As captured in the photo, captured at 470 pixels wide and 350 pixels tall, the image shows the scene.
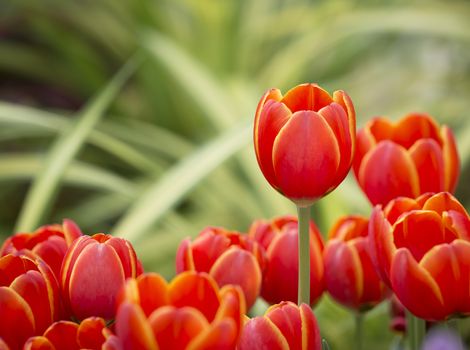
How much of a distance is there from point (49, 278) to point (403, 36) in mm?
1968

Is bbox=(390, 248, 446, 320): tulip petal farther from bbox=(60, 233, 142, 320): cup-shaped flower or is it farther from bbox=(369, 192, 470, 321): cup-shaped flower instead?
bbox=(60, 233, 142, 320): cup-shaped flower

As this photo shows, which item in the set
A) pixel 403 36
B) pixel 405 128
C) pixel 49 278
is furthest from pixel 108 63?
pixel 49 278

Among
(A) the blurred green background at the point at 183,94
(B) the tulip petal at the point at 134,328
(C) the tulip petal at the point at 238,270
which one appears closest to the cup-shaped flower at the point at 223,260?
(C) the tulip petal at the point at 238,270

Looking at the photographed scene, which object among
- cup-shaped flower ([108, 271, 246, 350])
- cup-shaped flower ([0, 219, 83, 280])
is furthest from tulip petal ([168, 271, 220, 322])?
cup-shaped flower ([0, 219, 83, 280])

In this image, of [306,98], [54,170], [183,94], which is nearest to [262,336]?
[306,98]

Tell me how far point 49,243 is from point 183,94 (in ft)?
4.21

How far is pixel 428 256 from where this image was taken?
14.7 inches

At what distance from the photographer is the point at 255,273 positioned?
16.4 inches

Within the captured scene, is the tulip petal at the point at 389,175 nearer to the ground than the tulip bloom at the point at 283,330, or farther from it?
farther from it

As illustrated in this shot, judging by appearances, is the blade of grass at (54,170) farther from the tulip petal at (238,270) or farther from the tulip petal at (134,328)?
the tulip petal at (134,328)

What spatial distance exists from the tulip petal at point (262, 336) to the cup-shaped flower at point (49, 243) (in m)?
0.10

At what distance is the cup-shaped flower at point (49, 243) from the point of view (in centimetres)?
41

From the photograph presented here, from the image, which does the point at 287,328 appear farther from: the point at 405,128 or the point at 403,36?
the point at 403,36

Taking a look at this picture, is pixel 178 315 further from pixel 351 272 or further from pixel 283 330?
pixel 351 272
